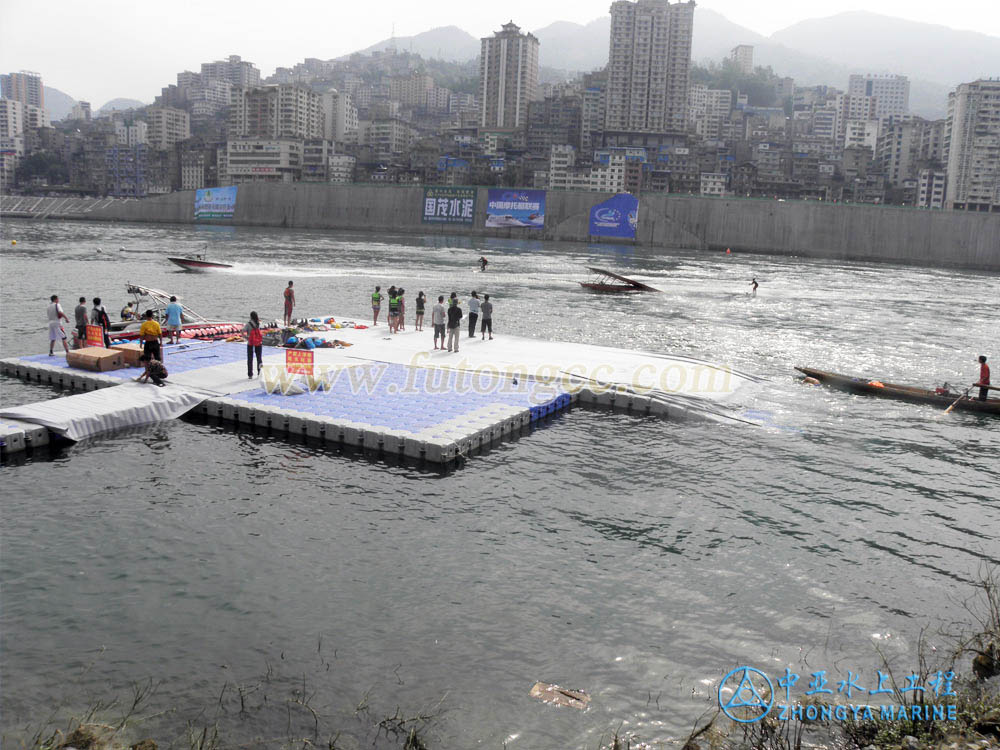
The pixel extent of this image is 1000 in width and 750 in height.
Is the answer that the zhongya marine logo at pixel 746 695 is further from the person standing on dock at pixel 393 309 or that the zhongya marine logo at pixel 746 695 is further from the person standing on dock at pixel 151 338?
the person standing on dock at pixel 393 309

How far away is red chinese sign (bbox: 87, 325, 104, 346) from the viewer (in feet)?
79.2

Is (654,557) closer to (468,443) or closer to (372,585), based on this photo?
(372,585)

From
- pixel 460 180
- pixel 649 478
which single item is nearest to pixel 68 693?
pixel 649 478

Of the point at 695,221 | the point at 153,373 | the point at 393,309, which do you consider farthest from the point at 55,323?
the point at 695,221

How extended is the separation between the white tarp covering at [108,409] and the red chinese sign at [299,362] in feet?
7.76

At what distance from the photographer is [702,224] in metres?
112

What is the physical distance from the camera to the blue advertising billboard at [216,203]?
5167 inches

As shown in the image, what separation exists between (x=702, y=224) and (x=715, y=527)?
339 feet

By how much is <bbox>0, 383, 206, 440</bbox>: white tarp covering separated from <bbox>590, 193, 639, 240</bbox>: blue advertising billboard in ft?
320

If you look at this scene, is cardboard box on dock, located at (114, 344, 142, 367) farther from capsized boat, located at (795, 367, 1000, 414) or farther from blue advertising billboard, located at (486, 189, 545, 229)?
blue advertising billboard, located at (486, 189, 545, 229)

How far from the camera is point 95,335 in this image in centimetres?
2423

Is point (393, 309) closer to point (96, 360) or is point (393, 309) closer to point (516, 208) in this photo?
point (96, 360)

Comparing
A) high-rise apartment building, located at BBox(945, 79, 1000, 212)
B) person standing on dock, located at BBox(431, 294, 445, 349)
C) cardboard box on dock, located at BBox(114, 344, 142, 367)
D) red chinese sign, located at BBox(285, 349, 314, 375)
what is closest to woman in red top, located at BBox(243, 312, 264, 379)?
red chinese sign, located at BBox(285, 349, 314, 375)

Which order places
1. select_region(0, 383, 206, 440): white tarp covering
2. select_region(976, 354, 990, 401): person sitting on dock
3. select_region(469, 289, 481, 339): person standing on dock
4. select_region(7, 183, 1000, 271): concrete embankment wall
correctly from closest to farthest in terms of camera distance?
select_region(0, 383, 206, 440): white tarp covering < select_region(976, 354, 990, 401): person sitting on dock < select_region(469, 289, 481, 339): person standing on dock < select_region(7, 183, 1000, 271): concrete embankment wall
